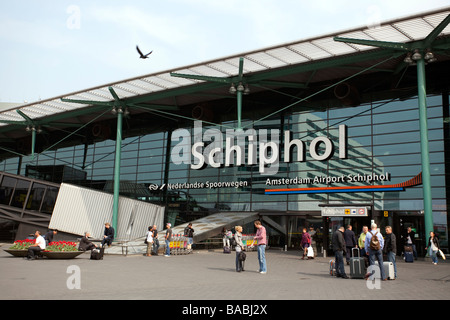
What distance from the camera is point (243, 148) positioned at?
30500mm

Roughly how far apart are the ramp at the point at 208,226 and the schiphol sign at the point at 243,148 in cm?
346

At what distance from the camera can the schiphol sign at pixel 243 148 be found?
27.5m

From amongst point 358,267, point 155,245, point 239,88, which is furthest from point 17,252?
point 239,88

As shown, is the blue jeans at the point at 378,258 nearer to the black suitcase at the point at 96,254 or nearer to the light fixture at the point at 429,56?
the black suitcase at the point at 96,254

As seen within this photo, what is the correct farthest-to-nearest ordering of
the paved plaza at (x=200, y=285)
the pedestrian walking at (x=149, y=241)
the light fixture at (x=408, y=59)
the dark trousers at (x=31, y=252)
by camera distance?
→ the light fixture at (x=408, y=59) → the pedestrian walking at (x=149, y=241) → the dark trousers at (x=31, y=252) → the paved plaza at (x=200, y=285)

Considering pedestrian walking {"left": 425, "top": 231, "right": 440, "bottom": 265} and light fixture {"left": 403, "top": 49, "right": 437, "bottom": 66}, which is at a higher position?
light fixture {"left": 403, "top": 49, "right": 437, "bottom": 66}

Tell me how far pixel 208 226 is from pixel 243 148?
263 inches

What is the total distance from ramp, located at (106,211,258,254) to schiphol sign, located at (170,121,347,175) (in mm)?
3464

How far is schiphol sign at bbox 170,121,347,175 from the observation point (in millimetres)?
27469

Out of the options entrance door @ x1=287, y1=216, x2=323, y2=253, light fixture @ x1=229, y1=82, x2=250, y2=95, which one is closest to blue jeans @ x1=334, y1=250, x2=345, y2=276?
entrance door @ x1=287, y1=216, x2=323, y2=253

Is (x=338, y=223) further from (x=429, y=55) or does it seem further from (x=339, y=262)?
(x=339, y=262)

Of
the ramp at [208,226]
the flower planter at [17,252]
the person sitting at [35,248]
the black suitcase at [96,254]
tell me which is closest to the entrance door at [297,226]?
the ramp at [208,226]

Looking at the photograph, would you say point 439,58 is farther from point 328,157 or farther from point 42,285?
point 42,285

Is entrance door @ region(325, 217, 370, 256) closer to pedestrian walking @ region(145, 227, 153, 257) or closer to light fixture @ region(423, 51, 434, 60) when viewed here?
light fixture @ region(423, 51, 434, 60)
